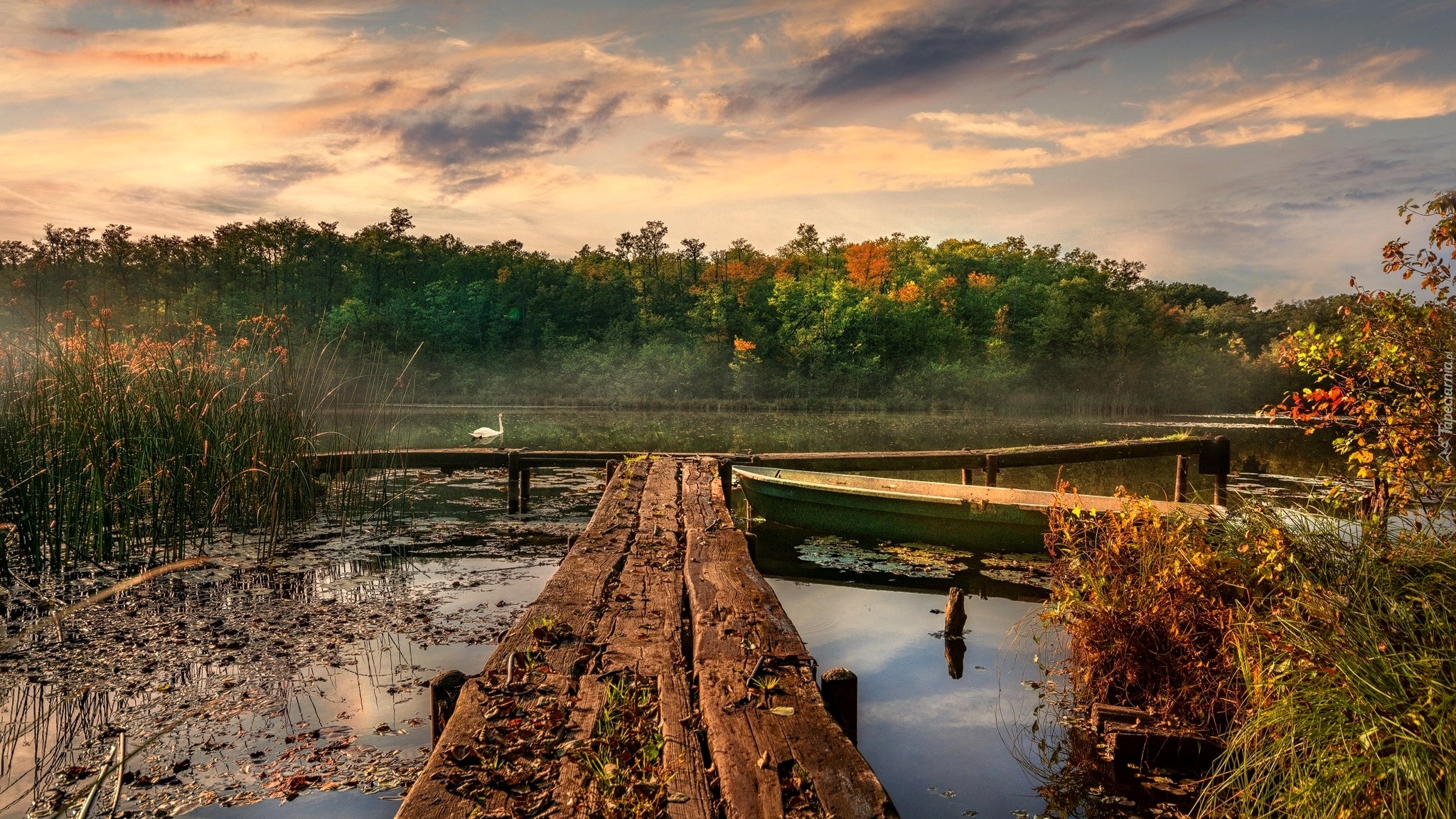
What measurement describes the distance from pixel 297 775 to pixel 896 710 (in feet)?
11.2

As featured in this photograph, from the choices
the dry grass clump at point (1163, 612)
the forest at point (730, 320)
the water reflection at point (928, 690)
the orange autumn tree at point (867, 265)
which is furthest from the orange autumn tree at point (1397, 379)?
the orange autumn tree at point (867, 265)

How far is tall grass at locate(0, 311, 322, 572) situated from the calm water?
770 mm

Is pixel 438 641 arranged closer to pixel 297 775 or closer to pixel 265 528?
pixel 297 775

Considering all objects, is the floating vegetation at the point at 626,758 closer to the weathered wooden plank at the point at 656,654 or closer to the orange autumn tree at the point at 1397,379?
the weathered wooden plank at the point at 656,654

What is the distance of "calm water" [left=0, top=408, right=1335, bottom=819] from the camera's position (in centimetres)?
400

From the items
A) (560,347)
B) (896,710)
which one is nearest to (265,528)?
(896,710)

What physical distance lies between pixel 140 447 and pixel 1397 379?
9.70 m

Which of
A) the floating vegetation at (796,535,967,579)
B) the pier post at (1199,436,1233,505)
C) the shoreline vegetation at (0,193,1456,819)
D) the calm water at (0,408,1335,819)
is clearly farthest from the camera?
the pier post at (1199,436,1233,505)

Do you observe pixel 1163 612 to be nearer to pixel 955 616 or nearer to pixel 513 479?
pixel 955 616

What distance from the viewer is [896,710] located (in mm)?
5359

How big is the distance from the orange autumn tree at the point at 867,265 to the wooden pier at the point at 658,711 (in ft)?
200

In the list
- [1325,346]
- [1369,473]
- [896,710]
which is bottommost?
[896,710]

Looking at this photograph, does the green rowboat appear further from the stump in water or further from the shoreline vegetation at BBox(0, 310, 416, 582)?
the shoreline vegetation at BBox(0, 310, 416, 582)

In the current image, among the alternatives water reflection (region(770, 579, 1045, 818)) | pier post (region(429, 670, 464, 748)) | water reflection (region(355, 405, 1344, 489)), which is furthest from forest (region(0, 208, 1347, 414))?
pier post (region(429, 670, 464, 748))
